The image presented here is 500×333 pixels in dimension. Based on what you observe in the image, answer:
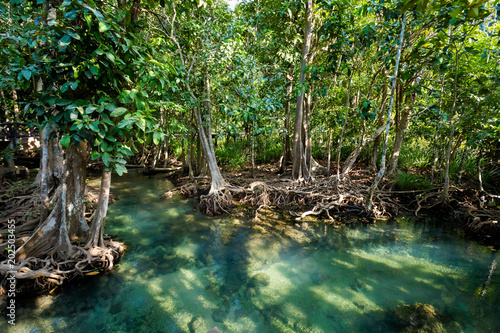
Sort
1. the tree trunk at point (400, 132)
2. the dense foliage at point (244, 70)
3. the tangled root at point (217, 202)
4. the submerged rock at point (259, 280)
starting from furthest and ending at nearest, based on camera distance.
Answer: the tree trunk at point (400, 132), the tangled root at point (217, 202), the submerged rock at point (259, 280), the dense foliage at point (244, 70)

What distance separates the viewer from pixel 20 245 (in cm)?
373

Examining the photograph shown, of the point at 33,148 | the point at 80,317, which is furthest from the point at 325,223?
the point at 33,148

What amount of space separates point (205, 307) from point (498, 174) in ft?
26.9

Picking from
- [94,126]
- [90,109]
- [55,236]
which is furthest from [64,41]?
[55,236]

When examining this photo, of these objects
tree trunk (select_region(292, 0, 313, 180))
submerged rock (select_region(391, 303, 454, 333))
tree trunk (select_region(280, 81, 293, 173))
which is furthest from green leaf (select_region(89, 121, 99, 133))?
tree trunk (select_region(280, 81, 293, 173))

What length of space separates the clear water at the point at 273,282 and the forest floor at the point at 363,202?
1.94 ft

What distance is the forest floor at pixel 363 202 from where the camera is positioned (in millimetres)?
5589

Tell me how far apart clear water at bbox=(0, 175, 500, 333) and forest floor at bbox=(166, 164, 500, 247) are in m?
0.59

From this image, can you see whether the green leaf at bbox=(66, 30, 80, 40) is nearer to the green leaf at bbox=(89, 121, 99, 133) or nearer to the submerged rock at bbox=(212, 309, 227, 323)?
the green leaf at bbox=(89, 121, 99, 133)

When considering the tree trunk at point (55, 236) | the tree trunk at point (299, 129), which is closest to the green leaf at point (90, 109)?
the tree trunk at point (55, 236)

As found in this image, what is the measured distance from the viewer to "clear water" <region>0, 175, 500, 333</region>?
3070 millimetres

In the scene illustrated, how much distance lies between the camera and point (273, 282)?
385 cm

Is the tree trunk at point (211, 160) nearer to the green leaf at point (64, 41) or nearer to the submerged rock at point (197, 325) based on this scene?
the submerged rock at point (197, 325)

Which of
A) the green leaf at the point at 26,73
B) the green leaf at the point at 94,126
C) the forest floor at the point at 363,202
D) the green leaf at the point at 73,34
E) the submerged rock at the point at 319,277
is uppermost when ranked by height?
the green leaf at the point at 73,34
